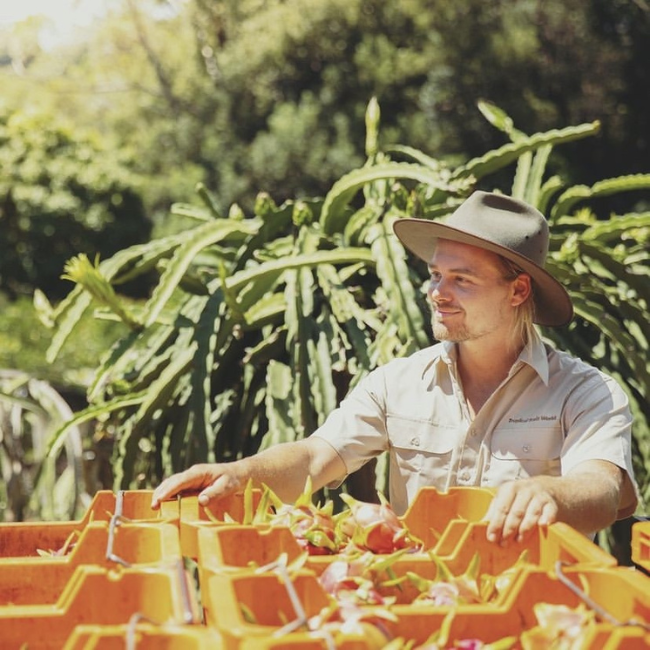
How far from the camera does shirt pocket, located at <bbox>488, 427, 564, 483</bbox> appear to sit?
2307mm

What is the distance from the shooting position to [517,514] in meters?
1.62

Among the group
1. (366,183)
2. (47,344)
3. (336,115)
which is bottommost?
(47,344)

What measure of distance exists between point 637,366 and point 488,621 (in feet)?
7.38

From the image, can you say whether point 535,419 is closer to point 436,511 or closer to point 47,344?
point 436,511

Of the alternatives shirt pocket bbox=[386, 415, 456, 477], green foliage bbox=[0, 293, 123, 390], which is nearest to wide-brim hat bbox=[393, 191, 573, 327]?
shirt pocket bbox=[386, 415, 456, 477]

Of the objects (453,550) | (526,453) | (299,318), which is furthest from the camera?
(299,318)

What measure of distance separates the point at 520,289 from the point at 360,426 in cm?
51

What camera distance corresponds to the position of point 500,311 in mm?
2379

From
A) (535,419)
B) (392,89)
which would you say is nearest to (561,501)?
(535,419)

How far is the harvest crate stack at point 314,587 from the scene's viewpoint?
3.72 feet

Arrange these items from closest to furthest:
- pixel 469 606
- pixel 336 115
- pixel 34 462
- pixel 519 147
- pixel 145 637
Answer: pixel 145 637, pixel 469 606, pixel 519 147, pixel 34 462, pixel 336 115

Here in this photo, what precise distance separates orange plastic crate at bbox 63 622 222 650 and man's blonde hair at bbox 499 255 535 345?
146 centimetres

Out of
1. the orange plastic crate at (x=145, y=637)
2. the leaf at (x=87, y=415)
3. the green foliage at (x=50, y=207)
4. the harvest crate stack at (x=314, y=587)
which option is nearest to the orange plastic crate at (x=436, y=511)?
the harvest crate stack at (x=314, y=587)

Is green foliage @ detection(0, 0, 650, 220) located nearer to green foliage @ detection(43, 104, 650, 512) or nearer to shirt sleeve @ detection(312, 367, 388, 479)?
green foliage @ detection(43, 104, 650, 512)
